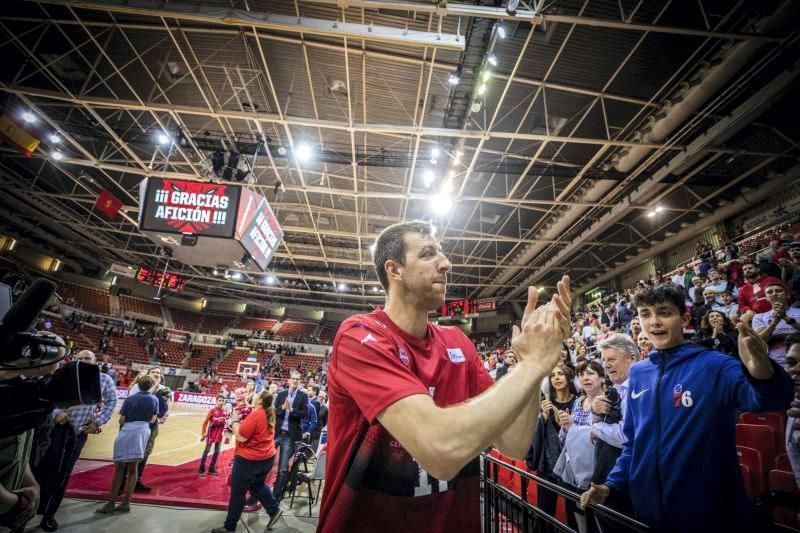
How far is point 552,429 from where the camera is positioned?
3783mm

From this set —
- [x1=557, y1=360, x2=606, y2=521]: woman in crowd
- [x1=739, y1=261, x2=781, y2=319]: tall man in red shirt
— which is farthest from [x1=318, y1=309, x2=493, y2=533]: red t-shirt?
[x1=739, y1=261, x2=781, y2=319]: tall man in red shirt

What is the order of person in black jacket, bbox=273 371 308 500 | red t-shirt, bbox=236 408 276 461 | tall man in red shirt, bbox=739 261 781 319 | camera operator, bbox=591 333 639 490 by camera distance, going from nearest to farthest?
camera operator, bbox=591 333 639 490 → red t-shirt, bbox=236 408 276 461 → tall man in red shirt, bbox=739 261 781 319 → person in black jacket, bbox=273 371 308 500

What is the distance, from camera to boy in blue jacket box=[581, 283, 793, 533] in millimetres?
1588

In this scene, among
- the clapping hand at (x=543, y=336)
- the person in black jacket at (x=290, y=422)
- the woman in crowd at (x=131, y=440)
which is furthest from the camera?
the person in black jacket at (x=290, y=422)

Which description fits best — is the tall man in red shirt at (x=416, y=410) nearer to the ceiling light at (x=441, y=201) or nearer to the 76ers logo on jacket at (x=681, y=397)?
the 76ers logo on jacket at (x=681, y=397)

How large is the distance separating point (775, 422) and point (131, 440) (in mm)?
8143

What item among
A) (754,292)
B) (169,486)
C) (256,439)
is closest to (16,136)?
(169,486)

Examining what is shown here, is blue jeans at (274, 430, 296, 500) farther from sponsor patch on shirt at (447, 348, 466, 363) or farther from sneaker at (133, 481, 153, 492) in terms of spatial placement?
sponsor patch on shirt at (447, 348, 466, 363)

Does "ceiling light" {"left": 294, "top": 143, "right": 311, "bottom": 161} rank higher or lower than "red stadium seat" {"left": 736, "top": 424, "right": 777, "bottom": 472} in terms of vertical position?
higher

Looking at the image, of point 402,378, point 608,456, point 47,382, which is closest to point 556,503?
point 608,456

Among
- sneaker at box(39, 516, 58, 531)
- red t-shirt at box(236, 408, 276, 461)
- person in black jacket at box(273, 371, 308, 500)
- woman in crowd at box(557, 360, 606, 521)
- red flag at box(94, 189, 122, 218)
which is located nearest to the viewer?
woman in crowd at box(557, 360, 606, 521)

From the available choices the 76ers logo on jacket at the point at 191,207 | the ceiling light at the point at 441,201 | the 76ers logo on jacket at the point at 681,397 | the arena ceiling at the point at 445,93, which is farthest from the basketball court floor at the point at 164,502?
the ceiling light at the point at 441,201

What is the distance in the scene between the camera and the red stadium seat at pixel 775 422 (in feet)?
11.0

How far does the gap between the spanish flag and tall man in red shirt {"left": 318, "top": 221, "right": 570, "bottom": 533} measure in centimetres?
1281
